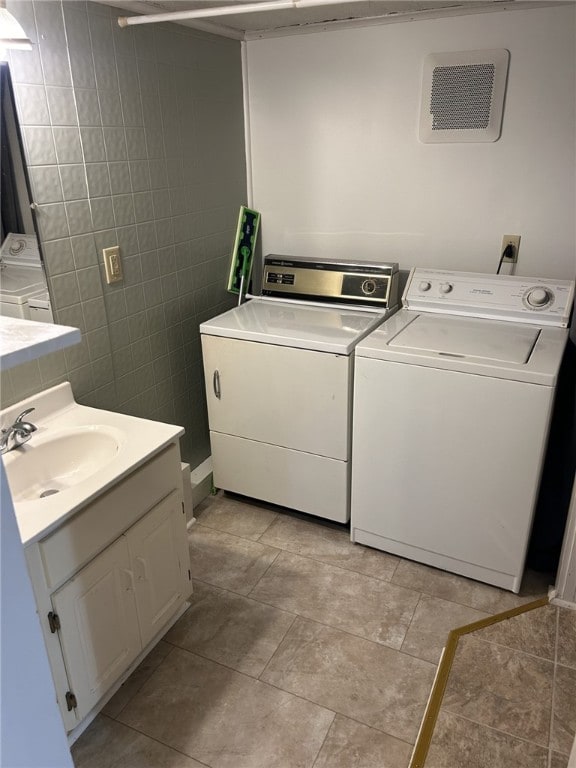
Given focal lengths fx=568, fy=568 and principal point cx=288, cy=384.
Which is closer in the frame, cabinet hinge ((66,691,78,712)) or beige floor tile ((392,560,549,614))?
cabinet hinge ((66,691,78,712))

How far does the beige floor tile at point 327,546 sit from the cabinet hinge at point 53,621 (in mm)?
1112

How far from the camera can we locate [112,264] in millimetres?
2059

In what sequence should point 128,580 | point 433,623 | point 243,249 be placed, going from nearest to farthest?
point 128,580 < point 433,623 < point 243,249

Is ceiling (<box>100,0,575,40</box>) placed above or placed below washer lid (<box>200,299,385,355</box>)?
above

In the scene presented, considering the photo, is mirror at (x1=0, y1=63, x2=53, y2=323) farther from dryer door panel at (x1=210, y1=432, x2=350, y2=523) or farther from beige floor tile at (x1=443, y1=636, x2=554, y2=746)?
beige floor tile at (x1=443, y1=636, x2=554, y2=746)

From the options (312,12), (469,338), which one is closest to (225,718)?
(469,338)

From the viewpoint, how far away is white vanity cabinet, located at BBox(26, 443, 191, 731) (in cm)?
142

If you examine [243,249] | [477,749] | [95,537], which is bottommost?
[477,749]

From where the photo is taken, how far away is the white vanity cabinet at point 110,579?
1425mm

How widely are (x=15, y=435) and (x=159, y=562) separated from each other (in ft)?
1.92

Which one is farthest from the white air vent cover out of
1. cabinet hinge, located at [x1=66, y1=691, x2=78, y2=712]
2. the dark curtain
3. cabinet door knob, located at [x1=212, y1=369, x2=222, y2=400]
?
cabinet hinge, located at [x1=66, y1=691, x2=78, y2=712]

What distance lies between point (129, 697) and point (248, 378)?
47.4 inches

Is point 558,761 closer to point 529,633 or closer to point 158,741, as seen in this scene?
point 529,633

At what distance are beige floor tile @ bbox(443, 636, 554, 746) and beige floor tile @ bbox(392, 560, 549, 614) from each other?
7.4 inches
